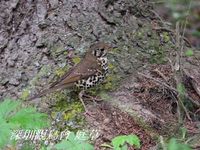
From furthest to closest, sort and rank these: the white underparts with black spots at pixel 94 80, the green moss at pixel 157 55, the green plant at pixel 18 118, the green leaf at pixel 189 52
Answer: the green leaf at pixel 189 52 < the green moss at pixel 157 55 < the white underparts with black spots at pixel 94 80 < the green plant at pixel 18 118

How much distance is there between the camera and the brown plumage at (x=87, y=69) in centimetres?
420

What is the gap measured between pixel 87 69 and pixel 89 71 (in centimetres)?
2

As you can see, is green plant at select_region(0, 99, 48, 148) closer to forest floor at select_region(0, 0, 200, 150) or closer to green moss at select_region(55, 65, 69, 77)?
forest floor at select_region(0, 0, 200, 150)

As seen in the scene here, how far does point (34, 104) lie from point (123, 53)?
3.08ft

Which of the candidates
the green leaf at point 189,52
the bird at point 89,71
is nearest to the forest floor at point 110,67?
the bird at point 89,71

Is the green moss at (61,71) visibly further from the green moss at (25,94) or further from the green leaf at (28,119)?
the green leaf at (28,119)

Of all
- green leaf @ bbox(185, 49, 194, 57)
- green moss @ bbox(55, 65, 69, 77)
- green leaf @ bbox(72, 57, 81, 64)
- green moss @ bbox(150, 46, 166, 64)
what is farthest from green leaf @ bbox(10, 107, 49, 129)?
green leaf @ bbox(185, 49, 194, 57)

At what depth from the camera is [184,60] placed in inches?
194

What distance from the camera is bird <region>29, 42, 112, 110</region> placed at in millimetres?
4219

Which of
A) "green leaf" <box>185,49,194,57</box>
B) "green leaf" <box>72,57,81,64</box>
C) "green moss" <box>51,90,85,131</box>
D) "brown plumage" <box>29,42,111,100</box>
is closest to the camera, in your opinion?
"green moss" <box>51,90,85,131</box>

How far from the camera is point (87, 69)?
4363 mm

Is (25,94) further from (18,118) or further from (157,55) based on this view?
(18,118)

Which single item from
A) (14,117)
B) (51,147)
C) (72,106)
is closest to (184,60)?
(72,106)

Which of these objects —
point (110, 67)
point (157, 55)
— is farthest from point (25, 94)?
point (157, 55)
